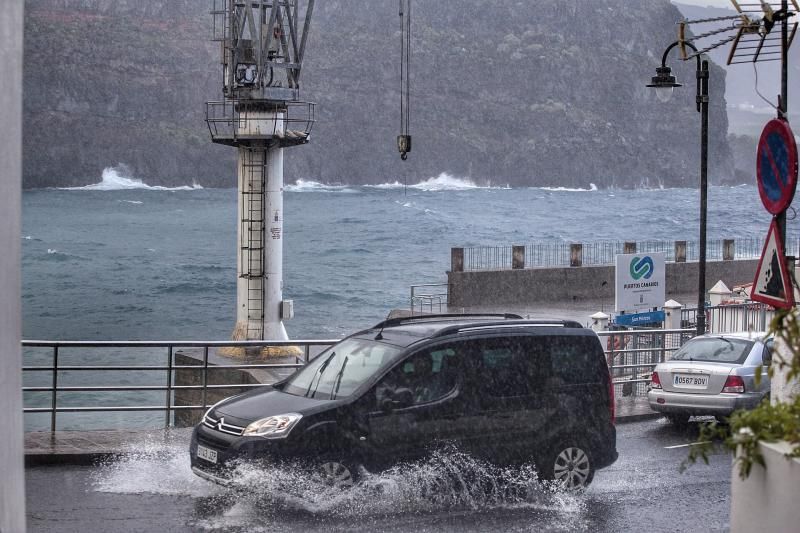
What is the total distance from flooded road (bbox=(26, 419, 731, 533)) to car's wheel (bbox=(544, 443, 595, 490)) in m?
0.14

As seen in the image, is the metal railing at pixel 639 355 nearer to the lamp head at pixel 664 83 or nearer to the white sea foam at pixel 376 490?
the lamp head at pixel 664 83

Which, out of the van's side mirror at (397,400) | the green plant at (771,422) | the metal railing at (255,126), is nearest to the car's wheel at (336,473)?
the van's side mirror at (397,400)

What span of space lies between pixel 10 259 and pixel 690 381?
11880mm

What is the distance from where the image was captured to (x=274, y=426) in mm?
10445

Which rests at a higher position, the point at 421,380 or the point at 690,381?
the point at 421,380

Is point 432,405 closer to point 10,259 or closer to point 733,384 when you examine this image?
point 10,259

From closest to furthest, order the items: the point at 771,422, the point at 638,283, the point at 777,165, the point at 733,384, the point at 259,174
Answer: the point at 771,422 → the point at 777,165 → the point at 733,384 → the point at 638,283 → the point at 259,174

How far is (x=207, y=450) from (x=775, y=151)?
5.88 meters

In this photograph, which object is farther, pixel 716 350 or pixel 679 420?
pixel 679 420

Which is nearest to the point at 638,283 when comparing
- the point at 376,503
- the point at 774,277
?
the point at 376,503

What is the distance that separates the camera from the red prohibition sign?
7258mm

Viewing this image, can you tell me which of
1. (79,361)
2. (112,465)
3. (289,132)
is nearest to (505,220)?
(79,361)

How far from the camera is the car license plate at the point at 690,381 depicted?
16047mm

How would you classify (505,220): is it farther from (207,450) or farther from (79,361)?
(207,450)
